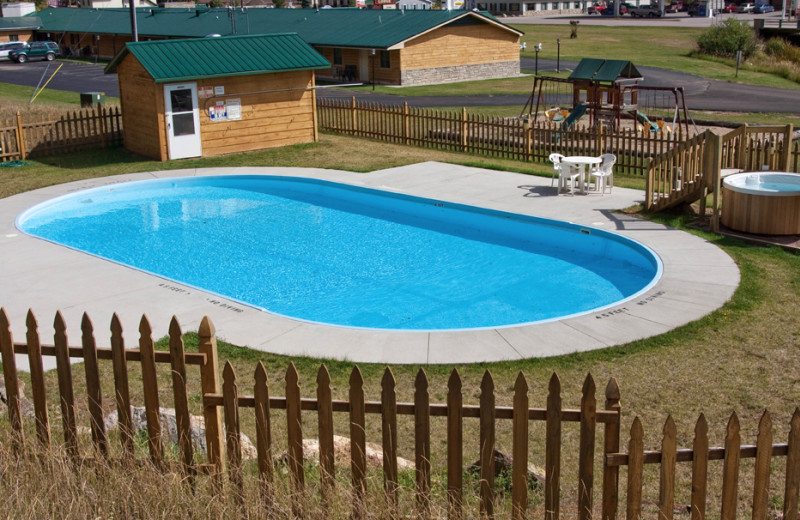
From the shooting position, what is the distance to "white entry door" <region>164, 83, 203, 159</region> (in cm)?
2461

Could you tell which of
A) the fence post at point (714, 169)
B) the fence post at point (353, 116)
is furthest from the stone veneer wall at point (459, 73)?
the fence post at point (714, 169)

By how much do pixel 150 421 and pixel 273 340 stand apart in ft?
15.0

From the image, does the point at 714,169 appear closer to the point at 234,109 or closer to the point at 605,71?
the point at 605,71

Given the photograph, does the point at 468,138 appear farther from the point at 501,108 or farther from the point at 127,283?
the point at 127,283

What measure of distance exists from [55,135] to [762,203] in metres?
20.3

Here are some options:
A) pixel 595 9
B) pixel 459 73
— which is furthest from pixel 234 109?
pixel 595 9

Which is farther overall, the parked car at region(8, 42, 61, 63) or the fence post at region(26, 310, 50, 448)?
the parked car at region(8, 42, 61, 63)

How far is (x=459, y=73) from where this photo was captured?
5047 centimetres

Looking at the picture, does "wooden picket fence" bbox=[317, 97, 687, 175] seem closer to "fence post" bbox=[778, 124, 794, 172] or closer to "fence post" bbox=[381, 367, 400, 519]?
"fence post" bbox=[778, 124, 794, 172]

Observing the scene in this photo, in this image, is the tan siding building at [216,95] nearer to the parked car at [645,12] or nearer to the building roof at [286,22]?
the building roof at [286,22]

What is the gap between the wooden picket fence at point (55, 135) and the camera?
25453 mm

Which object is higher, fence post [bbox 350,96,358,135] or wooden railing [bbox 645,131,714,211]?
fence post [bbox 350,96,358,135]

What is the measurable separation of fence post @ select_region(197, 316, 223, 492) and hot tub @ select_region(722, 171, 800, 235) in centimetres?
1184

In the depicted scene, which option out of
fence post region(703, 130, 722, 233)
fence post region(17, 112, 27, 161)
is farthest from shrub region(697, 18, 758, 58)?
fence post region(17, 112, 27, 161)
